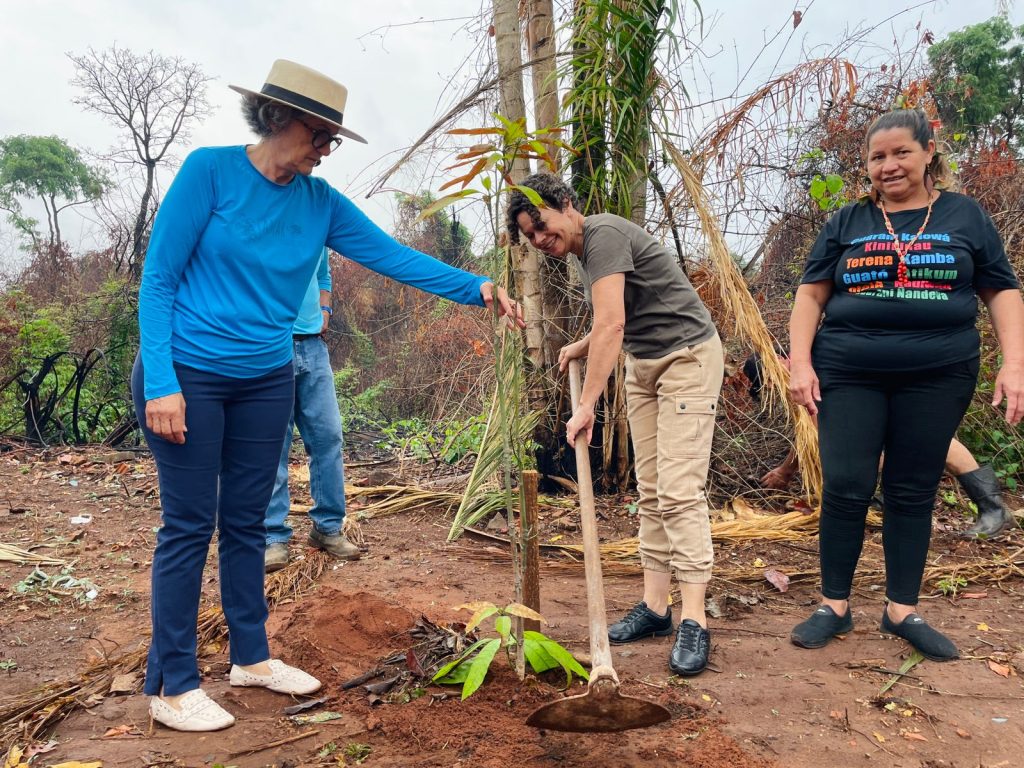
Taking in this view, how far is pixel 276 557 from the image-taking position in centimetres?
375

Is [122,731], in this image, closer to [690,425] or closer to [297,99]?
[297,99]

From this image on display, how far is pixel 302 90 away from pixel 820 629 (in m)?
2.60

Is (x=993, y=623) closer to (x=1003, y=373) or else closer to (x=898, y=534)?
(x=898, y=534)

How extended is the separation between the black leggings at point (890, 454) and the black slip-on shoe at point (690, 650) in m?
0.62

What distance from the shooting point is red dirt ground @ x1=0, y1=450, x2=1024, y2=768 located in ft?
6.77

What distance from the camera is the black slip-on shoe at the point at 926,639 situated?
2684mm

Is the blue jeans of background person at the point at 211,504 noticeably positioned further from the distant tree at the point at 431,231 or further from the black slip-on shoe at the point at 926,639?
the black slip-on shoe at the point at 926,639

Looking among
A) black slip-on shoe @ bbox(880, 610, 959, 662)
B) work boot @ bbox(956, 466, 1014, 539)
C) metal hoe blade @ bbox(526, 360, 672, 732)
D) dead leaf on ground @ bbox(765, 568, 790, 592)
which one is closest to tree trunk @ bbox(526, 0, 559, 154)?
dead leaf on ground @ bbox(765, 568, 790, 592)

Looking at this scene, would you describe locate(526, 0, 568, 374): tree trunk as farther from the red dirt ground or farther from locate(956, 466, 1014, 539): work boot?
locate(956, 466, 1014, 539): work boot

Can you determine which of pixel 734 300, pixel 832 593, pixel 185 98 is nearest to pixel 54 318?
pixel 185 98

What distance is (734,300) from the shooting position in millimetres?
4602

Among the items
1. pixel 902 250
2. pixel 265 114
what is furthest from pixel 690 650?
pixel 265 114

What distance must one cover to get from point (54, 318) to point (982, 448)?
38.7 ft

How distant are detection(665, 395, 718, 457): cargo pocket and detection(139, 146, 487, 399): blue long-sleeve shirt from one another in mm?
1372
